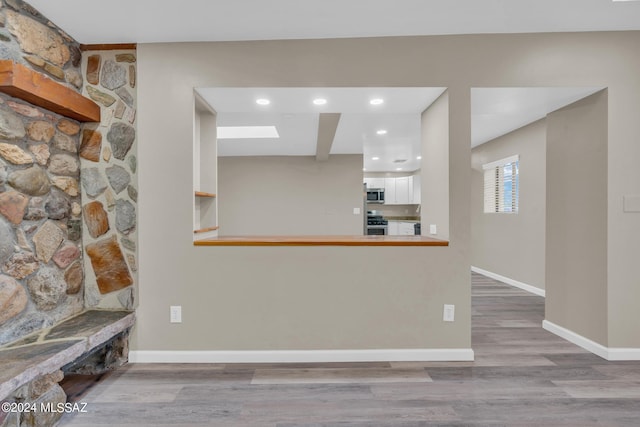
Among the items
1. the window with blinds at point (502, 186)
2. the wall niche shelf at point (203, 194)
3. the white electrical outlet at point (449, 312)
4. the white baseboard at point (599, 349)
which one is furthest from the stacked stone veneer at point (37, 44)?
the window with blinds at point (502, 186)

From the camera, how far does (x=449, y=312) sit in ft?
7.82

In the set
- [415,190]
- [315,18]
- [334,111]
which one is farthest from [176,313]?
[415,190]

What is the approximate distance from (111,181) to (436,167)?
2.57 m

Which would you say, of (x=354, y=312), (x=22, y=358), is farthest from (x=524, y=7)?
(x=22, y=358)

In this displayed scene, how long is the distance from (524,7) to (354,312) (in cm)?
237

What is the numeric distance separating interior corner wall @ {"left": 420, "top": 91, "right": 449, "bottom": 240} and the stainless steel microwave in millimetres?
5376

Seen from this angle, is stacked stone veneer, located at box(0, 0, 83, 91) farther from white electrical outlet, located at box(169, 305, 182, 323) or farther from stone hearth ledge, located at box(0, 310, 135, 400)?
white electrical outlet, located at box(169, 305, 182, 323)

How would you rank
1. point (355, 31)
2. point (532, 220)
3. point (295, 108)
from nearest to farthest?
1. point (355, 31)
2. point (295, 108)
3. point (532, 220)

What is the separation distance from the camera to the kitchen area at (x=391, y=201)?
7.96 m

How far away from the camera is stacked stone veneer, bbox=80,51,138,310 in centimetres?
236

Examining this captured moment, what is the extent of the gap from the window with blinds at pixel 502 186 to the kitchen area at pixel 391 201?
245 centimetres

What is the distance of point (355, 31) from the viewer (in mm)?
2250

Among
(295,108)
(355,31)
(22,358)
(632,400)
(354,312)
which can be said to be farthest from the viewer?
(295,108)

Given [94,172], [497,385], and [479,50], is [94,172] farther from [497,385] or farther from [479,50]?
[497,385]
